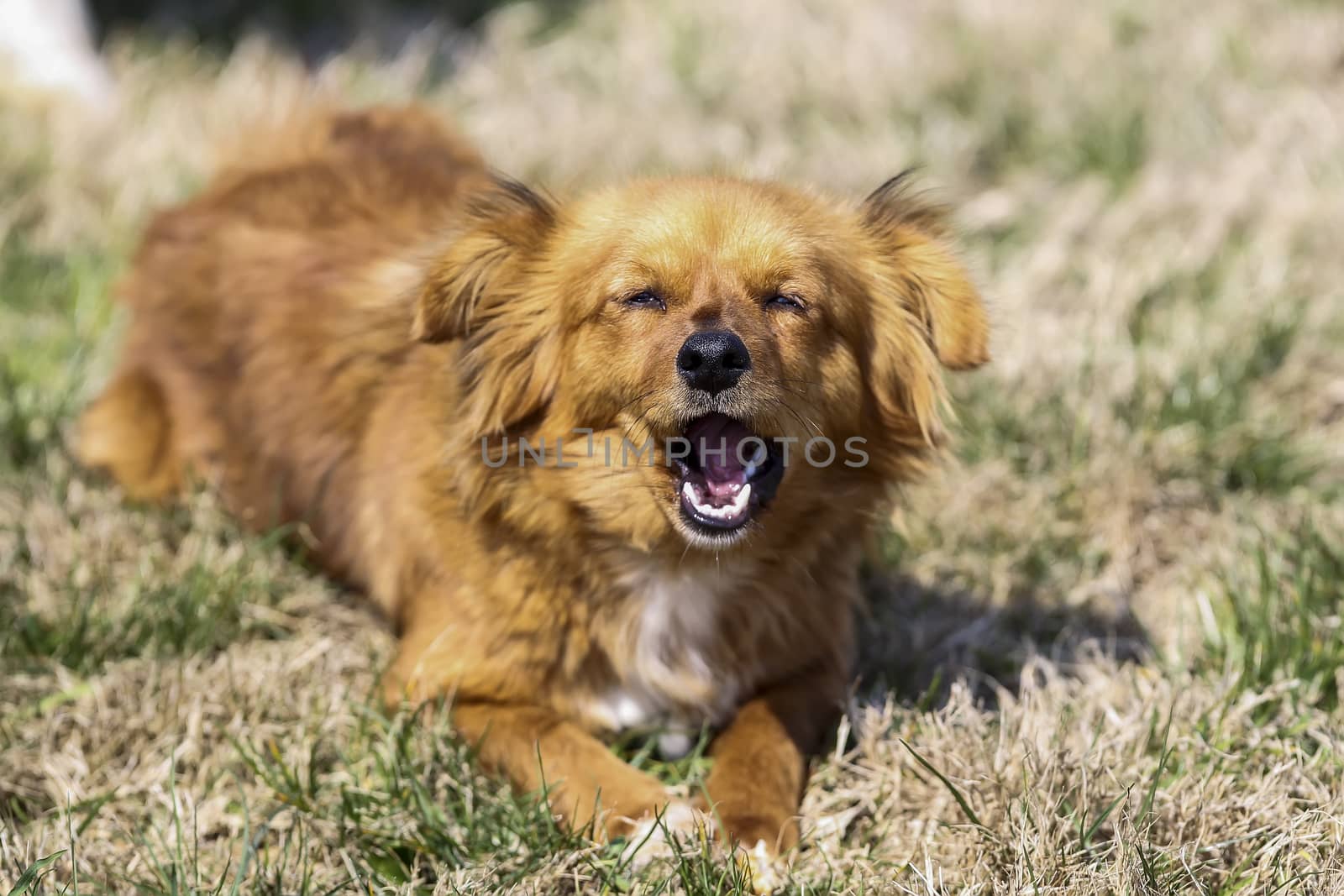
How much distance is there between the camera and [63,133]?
226 inches

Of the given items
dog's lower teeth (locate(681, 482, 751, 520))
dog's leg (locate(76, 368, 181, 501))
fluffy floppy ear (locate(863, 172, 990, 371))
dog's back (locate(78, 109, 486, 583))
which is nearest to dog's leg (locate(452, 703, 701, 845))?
dog's lower teeth (locate(681, 482, 751, 520))

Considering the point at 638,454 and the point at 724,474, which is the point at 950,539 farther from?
the point at 638,454

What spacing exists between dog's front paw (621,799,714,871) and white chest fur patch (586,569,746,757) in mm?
339

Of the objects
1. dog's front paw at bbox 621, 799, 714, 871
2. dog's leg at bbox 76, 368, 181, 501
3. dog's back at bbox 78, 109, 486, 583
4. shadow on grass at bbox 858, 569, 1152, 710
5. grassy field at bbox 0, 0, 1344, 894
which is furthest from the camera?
dog's leg at bbox 76, 368, 181, 501

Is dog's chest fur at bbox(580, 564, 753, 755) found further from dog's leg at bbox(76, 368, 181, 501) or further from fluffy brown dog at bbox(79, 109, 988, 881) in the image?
dog's leg at bbox(76, 368, 181, 501)

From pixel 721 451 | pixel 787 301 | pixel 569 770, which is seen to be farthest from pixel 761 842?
pixel 787 301

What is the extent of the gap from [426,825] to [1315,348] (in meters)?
3.32

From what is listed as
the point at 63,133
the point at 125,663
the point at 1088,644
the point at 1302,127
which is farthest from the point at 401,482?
the point at 1302,127

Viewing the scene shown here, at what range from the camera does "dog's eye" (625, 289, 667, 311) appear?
279 cm

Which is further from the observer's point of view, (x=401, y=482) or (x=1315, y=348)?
(x=1315, y=348)

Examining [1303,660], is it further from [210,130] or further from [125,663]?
[210,130]

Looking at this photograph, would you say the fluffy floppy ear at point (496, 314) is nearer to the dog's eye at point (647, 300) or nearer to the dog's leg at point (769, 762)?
the dog's eye at point (647, 300)

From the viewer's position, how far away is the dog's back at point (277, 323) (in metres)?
3.50

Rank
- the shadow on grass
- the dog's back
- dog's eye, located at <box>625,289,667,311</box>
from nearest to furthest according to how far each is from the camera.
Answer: dog's eye, located at <box>625,289,667,311</box>, the shadow on grass, the dog's back
